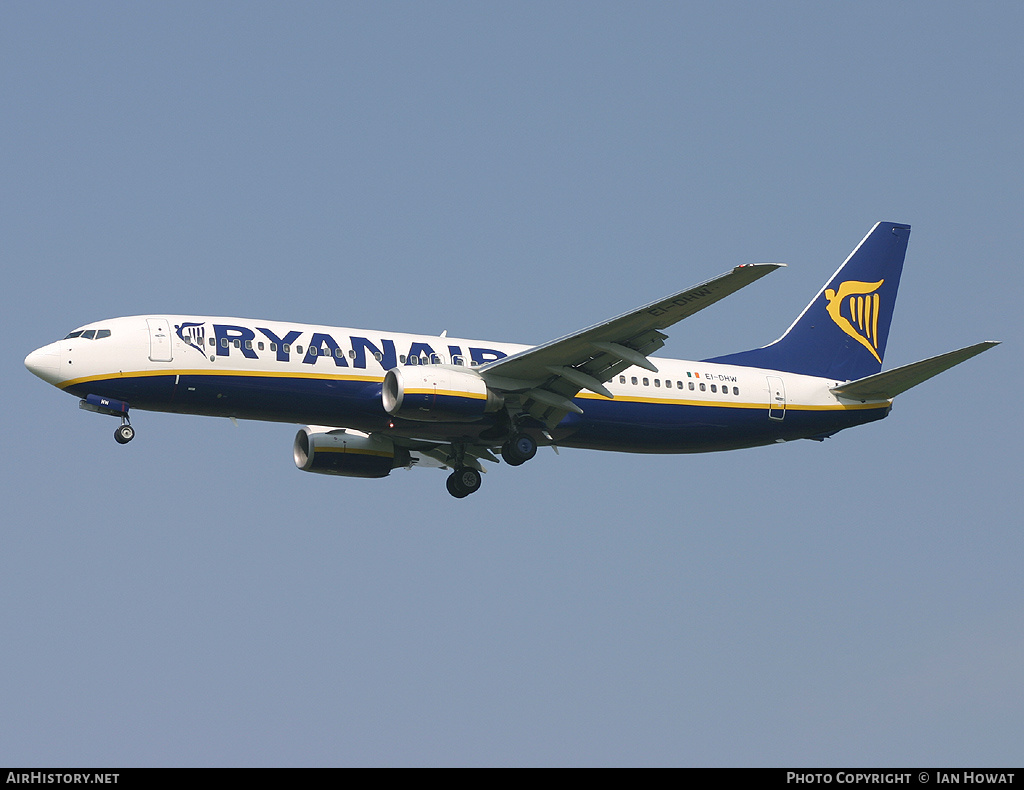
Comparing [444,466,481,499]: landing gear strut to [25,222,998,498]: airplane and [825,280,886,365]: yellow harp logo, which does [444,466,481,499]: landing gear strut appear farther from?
[825,280,886,365]: yellow harp logo

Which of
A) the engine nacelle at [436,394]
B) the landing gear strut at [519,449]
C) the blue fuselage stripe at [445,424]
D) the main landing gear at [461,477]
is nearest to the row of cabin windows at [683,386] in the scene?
the blue fuselage stripe at [445,424]

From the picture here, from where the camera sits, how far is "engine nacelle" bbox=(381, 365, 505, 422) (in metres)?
36.1

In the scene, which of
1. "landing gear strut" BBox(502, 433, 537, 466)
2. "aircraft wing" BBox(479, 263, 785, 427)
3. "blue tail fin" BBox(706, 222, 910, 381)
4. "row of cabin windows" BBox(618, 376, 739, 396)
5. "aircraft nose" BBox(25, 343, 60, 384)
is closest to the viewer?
"aircraft wing" BBox(479, 263, 785, 427)

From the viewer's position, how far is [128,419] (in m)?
36.5

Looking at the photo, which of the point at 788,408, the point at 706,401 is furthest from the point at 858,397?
the point at 706,401

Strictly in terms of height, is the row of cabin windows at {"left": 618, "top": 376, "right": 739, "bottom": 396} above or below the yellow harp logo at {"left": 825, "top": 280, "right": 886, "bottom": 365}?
below

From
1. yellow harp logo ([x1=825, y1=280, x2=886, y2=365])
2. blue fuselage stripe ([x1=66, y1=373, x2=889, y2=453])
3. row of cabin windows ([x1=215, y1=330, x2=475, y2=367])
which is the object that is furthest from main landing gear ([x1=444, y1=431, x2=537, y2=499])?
yellow harp logo ([x1=825, y1=280, x2=886, y2=365])

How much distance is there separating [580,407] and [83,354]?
44.8ft

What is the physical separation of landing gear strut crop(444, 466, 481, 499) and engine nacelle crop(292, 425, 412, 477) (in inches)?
79.2

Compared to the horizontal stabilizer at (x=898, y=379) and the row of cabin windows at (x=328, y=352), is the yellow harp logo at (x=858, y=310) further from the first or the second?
the row of cabin windows at (x=328, y=352)

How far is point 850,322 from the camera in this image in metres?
45.6

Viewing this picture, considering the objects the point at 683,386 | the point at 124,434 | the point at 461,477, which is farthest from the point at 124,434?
the point at 683,386
